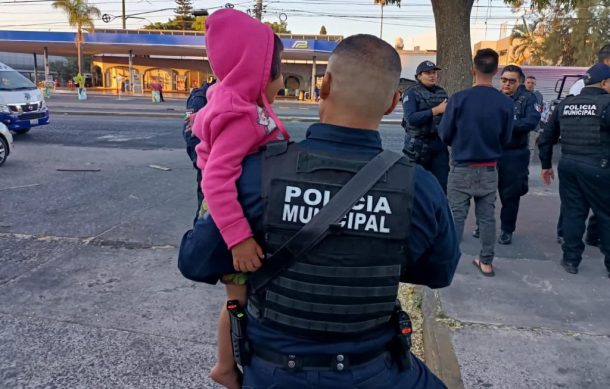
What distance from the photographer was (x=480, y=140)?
4.57 meters

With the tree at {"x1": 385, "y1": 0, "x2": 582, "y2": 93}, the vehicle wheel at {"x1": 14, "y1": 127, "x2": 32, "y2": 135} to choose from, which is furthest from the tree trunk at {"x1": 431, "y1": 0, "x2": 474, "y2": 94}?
the vehicle wheel at {"x1": 14, "y1": 127, "x2": 32, "y2": 135}

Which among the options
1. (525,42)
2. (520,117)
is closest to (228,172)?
(520,117)

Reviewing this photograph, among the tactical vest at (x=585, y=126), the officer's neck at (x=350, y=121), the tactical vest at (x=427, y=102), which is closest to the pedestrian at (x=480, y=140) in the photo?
the tactical vest at (x=585, y=126)

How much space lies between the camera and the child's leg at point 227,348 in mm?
1730

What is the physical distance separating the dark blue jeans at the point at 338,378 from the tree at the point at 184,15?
75197 millimetres

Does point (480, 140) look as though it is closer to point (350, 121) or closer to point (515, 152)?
point (515, 152)

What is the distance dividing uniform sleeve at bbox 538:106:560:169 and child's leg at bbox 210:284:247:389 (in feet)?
14.1

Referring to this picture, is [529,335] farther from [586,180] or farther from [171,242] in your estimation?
[171,242]

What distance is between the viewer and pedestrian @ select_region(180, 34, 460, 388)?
148 cm

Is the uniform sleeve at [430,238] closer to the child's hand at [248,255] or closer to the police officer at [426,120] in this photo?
the child's hand at [248,255]

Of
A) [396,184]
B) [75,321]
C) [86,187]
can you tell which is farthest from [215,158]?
[86,187]

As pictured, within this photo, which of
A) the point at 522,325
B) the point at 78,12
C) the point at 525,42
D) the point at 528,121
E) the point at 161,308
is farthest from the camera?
the point at 525,42

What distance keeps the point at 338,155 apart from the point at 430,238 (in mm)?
386

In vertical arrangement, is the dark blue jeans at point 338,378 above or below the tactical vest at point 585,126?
below
